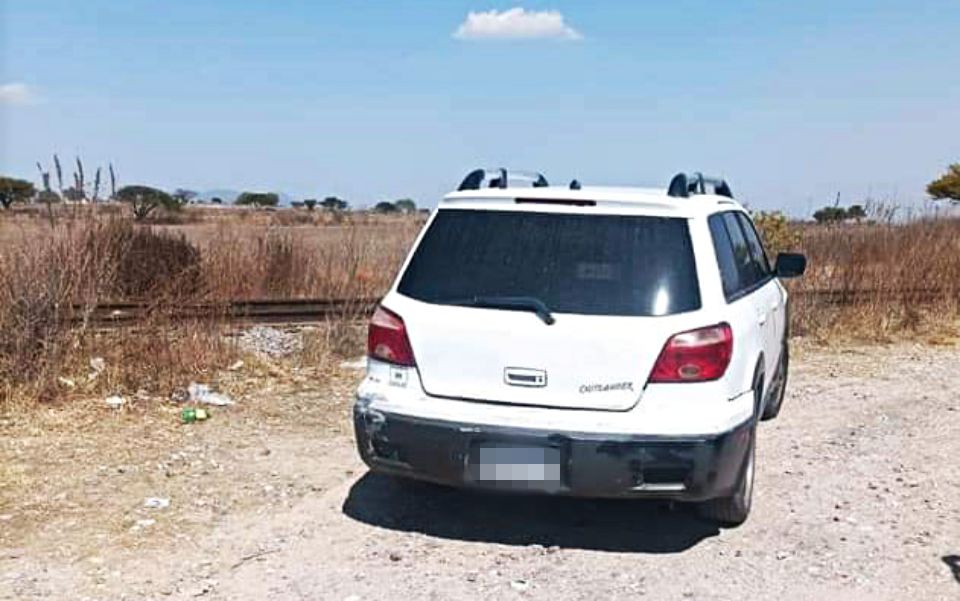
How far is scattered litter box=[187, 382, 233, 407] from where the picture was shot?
285 inches

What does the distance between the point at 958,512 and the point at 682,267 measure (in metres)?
2.37

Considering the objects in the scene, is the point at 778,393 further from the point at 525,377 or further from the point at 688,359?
the point at 525,377

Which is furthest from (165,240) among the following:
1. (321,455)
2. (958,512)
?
(958,512)

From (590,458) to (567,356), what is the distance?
478 millimetres

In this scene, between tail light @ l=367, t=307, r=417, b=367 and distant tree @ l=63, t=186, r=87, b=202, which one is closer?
tail light @ l=367, t=307, r=417, b=367

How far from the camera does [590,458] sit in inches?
161

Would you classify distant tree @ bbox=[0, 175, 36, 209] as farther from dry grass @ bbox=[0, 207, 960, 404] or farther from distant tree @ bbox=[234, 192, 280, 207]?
distant tree @ bbox=[234, 192, 280, 207]

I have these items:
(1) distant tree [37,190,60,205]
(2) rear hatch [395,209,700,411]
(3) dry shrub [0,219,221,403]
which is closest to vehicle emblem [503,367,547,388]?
(2) rear hatch [395,209,700,411]

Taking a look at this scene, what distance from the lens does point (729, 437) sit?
13.8 feet

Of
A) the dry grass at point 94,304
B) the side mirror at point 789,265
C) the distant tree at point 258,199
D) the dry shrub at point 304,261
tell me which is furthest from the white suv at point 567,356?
the distant tree at point 258,199

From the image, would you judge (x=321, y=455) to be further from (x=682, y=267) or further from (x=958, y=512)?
(x=958, y=512)

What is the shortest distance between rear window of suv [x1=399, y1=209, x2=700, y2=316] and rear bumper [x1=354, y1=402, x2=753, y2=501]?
608mm

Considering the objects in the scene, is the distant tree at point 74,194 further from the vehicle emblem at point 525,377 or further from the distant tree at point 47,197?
the vehicle emblem at point 525,377

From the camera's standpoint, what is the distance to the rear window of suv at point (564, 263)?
14.0 ft
